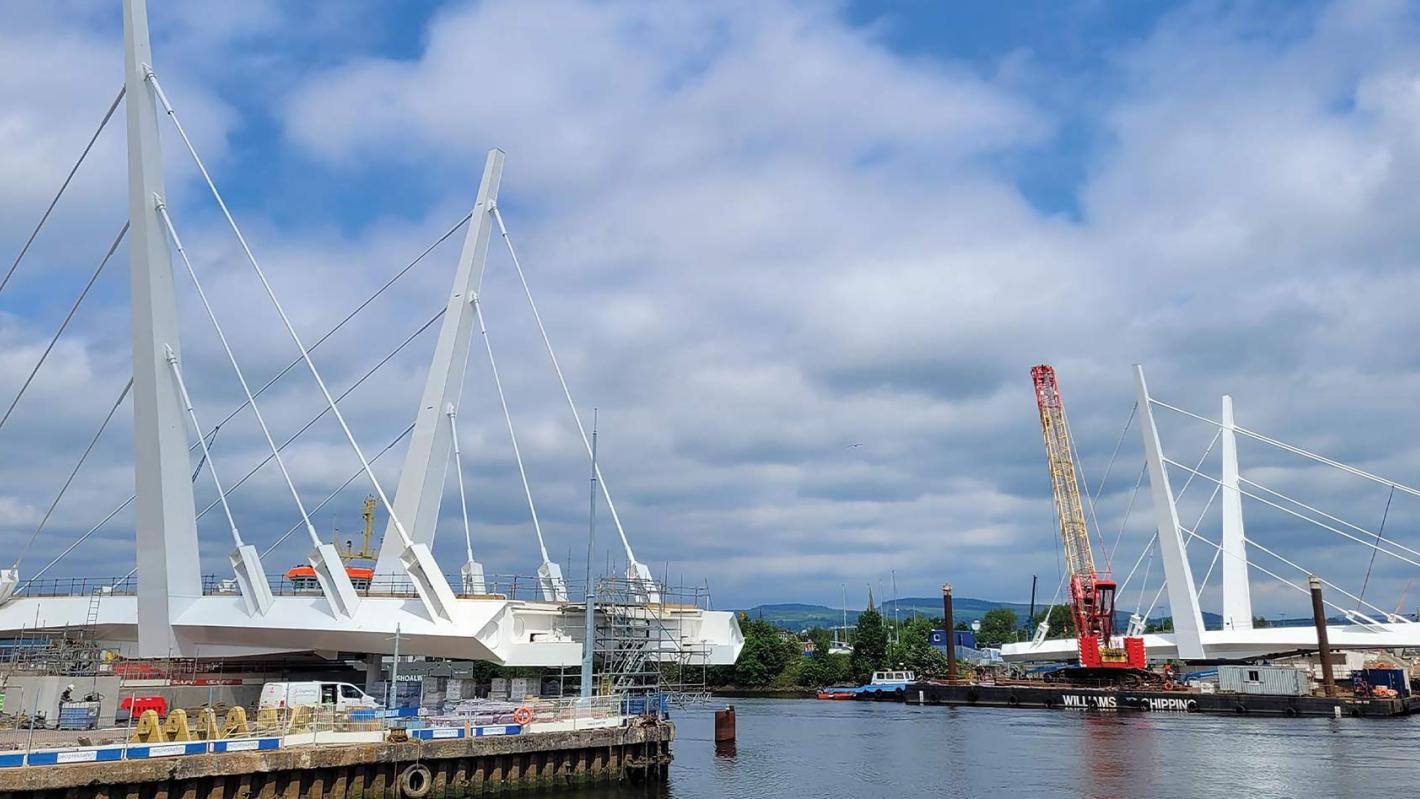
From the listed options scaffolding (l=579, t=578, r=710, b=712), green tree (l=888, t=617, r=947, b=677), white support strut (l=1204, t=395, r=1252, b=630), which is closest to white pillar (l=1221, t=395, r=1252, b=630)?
white support strut (l=1204, t=395, r=1252, b=630)

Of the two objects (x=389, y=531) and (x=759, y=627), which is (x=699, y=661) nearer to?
(x=389, y=531)

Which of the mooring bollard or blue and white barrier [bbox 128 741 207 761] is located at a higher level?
blue and white barrier [bbox 128 741 207 761]

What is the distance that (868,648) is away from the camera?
13725cm

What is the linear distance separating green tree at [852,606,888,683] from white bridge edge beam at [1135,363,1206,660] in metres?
54.5

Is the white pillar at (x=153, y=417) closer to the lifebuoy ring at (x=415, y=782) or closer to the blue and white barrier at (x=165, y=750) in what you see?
the blue and white barrier at (x=165, y=750)

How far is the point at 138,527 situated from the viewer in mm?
34656

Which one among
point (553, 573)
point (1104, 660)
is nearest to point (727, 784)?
point (553, 573)

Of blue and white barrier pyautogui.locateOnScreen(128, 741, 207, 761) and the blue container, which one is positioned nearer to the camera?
blue and white barrier pyautogui.locateOnScreen(128, 741, 207, 761)

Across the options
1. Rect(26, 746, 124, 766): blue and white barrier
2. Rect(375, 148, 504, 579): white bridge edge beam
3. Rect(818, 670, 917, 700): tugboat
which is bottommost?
Rect(818, 670, 917, 700): tugboat

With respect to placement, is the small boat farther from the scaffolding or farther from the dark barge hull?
the dark barge hull

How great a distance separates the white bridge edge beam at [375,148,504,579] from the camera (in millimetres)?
38938

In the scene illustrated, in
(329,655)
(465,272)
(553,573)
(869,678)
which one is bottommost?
(869,678)

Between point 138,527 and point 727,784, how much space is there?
21495 millimetres

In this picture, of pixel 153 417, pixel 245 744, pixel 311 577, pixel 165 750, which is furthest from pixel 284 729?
pixel 311 577
